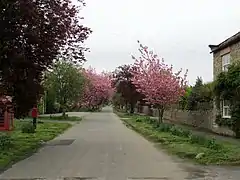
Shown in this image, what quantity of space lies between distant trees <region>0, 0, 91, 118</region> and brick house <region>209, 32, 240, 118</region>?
987cm

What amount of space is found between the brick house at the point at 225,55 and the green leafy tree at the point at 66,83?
824 inches

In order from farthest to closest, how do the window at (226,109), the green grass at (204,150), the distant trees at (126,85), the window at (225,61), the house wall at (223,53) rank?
the distant trees at (126,85)
the window at (225,61)
the window at (226,109)
the house wall at (223,53)
the green grass at (204,150)

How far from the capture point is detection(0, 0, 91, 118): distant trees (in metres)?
16.2

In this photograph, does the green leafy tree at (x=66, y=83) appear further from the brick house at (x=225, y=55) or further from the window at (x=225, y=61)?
the window at (x=225, y=61)

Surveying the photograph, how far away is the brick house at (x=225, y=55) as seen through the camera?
25.7 meters

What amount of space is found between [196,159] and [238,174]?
2978 millimetres

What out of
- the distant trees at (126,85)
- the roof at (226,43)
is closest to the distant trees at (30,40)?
the roof at (226,43)

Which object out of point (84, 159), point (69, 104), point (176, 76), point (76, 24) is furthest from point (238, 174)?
point (69, 104)

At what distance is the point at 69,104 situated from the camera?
5197cm

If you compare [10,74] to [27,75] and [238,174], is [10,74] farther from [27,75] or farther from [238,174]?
[238,174]

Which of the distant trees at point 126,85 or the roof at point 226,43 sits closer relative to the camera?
the roof at point 226,43

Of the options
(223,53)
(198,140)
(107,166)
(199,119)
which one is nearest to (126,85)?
(199,119)

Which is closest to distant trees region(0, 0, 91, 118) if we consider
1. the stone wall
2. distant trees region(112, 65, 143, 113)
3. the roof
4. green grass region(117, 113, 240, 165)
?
green grass region(117, 113, 240, 165)

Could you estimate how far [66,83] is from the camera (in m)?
48.9
